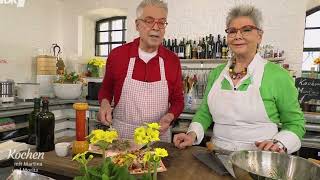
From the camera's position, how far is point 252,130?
1.61m

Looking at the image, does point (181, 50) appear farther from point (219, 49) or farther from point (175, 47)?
point (219, 49)

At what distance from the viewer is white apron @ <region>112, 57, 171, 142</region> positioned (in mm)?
2035

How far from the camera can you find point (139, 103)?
2051mm

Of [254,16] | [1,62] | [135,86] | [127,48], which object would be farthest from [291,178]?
[1,62]

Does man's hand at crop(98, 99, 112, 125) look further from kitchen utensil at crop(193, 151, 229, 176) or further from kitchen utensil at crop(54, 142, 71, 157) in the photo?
kitchen utensil at crop(193, 151, 229, 176)

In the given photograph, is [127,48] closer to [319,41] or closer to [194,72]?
[194,72]

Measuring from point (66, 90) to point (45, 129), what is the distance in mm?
2587

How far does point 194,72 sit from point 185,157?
2978 mm

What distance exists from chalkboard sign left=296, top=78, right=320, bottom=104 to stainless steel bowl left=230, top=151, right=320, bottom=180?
2.19 meters

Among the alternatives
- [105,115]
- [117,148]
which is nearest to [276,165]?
[117,148]

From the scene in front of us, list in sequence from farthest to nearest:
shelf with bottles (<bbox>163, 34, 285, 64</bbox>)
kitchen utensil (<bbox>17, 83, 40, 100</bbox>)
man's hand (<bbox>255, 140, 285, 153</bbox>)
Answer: shelf with bottles (<bbox>163, 34, 285, 64</bbox>) → kitchen utensil (<bbox>17, 83, 40, 100</bbox>) → man's hand (<bbox>255, 140, 285, 153</bbox>)

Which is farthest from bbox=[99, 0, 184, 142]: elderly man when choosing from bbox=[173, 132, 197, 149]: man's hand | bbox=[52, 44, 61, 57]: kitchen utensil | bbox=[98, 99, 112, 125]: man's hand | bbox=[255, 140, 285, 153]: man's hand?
bbox=[52, 44, 61, 57]: kitchen utensil

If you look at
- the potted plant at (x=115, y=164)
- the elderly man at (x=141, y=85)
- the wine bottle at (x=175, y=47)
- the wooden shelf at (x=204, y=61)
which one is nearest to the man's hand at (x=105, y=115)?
the elderly man at (x=141, y=85)

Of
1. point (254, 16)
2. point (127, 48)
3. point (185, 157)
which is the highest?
point (254, 16)
